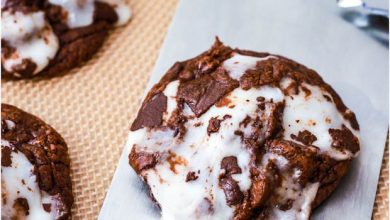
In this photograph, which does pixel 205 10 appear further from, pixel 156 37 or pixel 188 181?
pixel 188 181

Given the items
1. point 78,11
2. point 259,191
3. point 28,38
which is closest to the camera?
point 259,191

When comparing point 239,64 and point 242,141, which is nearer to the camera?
point 242,141

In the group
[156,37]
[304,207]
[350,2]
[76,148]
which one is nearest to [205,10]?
[156,37]

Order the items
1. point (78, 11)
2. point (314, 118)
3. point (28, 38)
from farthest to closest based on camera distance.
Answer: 1. point (78, 11)
2. point (28, 38)
3. point (314, 118)

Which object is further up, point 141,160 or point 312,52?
point 312,52

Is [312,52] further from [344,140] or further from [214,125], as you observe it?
[214,125]

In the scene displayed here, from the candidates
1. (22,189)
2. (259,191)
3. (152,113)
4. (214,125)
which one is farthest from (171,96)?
(22,189)

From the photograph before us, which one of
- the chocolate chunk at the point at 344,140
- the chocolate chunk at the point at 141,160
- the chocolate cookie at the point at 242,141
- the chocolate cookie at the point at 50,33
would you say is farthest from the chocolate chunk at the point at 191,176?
the chocolate cookie at the point at 50,33
